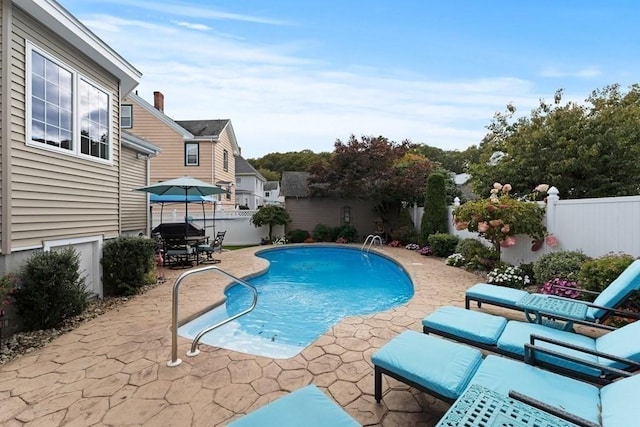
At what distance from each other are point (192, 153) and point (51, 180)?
572 inches

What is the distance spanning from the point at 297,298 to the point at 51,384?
4930 millimetres

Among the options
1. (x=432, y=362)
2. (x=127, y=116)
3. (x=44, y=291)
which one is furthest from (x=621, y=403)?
(x=127, y=116)

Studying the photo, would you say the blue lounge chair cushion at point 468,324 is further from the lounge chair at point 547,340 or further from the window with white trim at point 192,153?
the window with white trim at point 192,153

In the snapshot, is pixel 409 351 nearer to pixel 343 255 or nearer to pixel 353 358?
pixel 353 358

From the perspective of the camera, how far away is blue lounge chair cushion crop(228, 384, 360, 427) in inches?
74.7

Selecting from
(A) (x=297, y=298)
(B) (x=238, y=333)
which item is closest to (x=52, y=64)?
(B) (x=238, y=333)

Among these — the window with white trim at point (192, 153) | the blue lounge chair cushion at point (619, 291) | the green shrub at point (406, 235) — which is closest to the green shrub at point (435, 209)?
the green shrub at point (406, 235)

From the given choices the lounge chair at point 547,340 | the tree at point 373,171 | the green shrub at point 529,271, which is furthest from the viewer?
the tree at point 373,171

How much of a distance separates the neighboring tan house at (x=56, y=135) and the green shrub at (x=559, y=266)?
9.90 meters

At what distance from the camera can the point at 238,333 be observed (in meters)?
5.14

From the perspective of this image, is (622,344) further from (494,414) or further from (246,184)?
(246,184)

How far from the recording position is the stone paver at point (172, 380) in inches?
105

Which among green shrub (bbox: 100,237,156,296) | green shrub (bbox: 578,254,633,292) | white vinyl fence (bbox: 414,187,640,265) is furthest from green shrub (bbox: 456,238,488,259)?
green shrub (bbox: 100,237,156,296)

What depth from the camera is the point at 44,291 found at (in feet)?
14.9
